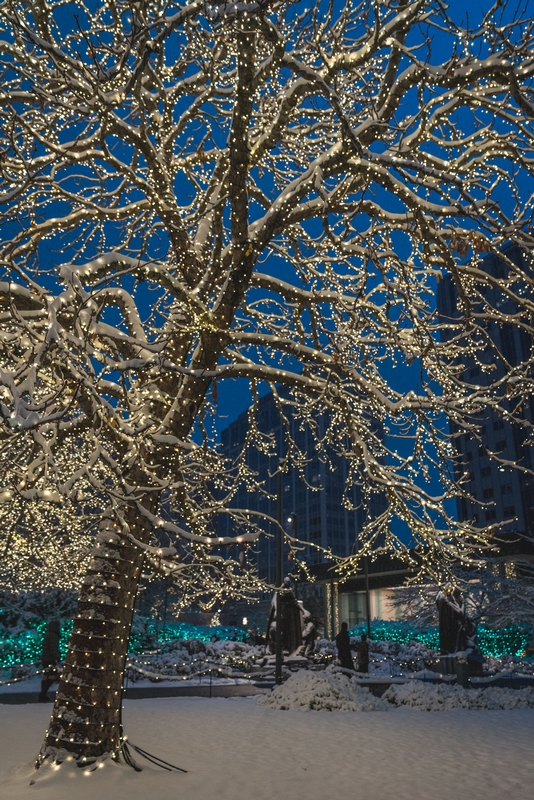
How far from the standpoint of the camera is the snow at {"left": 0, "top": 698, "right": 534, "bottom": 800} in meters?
5.89

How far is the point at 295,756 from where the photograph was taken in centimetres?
802

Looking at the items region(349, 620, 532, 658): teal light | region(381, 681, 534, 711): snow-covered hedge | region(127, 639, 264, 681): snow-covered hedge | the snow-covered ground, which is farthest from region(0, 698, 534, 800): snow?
region(349, 620, 532, 658): teal light

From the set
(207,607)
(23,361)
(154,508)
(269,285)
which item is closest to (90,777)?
(207,607)

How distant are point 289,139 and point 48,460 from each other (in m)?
6.46

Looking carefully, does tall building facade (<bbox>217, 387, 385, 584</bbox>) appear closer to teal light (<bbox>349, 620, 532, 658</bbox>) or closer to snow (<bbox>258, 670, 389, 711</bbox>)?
teal light (<bbox>349, 620, 532, 658</bbox>)

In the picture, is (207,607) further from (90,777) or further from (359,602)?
(359,602)

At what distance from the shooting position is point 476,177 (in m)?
7.76

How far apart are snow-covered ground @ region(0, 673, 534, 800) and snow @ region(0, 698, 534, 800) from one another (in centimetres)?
2

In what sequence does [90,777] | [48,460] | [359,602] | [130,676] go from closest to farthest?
[48,460], [90,777], [130,676], [359,602]

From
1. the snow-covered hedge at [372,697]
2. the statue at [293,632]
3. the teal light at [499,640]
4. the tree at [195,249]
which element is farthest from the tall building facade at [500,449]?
the tree at [195,249]

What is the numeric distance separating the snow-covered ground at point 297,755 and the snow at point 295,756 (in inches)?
0.6

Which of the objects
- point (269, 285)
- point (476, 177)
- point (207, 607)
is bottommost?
point (207, 607)

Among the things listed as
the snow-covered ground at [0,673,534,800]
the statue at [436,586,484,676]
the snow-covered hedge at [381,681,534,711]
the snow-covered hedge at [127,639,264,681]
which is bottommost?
the snow-covered hedge at [127,639,264,681]

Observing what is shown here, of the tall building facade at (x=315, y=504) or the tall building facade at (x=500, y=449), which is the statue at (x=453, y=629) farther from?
the tall building facade at (x=315, y=504)
